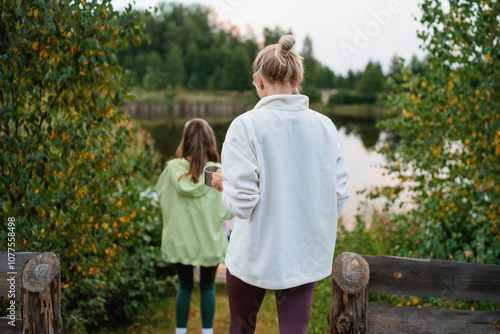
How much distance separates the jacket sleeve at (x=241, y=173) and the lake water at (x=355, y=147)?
5.45 metres

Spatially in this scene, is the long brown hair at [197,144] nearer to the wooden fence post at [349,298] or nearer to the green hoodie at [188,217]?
the green hoodie at [188,217]

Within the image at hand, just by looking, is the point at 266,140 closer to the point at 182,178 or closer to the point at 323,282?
the point at 182,178

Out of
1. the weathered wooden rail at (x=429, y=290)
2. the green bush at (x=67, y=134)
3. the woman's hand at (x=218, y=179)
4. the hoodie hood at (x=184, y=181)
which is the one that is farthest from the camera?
the hoodie hood at (x=184, y=181)

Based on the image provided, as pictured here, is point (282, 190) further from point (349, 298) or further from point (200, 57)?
point (200, 57)

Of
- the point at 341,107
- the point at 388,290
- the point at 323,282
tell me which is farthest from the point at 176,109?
the point at 388,290

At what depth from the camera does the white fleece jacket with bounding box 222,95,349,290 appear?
68.7 inches

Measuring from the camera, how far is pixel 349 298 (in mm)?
2127

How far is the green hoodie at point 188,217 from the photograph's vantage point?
3143 millimetres

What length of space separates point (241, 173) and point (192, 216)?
1.57m

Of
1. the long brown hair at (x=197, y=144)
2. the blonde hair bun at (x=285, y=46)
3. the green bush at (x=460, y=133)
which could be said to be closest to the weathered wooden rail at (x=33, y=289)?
the long brown hair at (x=197, y=144)

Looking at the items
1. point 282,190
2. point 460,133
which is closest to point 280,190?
point 282,190

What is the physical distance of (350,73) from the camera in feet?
65.0

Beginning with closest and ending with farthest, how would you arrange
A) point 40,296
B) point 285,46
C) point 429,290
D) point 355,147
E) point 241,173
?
point 241,173, point 285,46, point 40,296, point 429,290, point 355,147

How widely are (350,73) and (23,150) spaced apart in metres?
18.4
